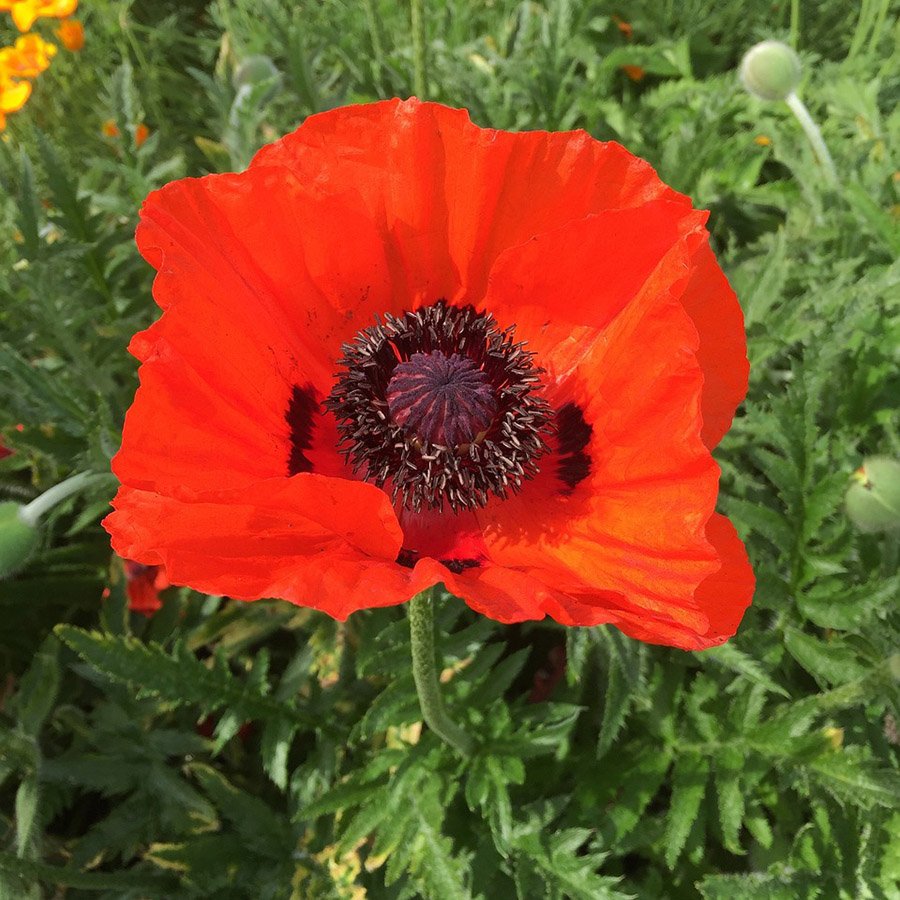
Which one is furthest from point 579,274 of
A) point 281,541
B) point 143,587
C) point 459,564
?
point 143,587

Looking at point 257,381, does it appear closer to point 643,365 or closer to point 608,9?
point 643,365

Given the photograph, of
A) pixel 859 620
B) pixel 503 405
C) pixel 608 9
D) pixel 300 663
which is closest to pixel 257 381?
pixel 503 405

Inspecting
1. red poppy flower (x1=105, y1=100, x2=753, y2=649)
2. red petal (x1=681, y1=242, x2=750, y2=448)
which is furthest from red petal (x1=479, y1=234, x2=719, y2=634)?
red petal (x1=681, y1=242, x2=750, y2=448)

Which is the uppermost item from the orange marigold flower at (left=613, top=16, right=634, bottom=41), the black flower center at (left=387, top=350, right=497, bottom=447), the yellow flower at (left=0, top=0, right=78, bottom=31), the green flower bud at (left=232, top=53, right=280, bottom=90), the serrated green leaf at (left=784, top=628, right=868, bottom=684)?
the yellow flower at (left=0, top=0, right=78, bottom=31)

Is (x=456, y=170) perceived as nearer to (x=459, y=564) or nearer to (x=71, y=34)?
(x=459, y=564)

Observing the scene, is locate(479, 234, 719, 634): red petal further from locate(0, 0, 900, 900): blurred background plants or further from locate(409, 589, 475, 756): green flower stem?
locate(0, 0, 900, 900): blurred background plants

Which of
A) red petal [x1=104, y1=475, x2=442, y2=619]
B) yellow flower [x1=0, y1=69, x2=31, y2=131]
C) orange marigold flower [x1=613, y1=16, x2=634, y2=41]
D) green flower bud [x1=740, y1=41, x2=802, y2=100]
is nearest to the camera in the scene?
red petal [x1=104, y1=475, x2=442, y2=619]

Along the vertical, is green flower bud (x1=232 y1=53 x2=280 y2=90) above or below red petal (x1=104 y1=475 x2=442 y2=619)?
below
